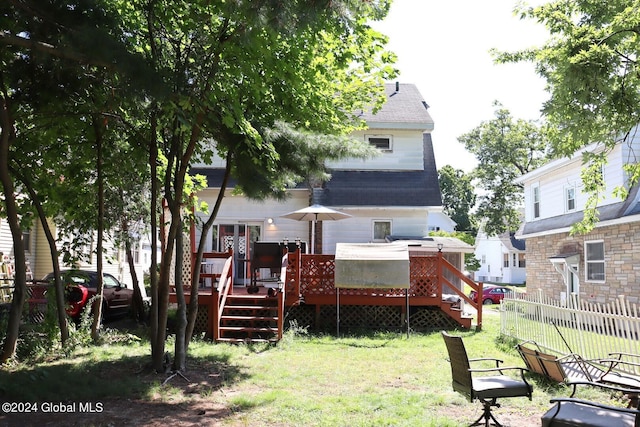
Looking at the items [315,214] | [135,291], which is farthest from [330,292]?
[135,291]

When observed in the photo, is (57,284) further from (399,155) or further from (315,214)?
(399,155)

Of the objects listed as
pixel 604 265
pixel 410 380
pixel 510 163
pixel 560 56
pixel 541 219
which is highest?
pixel 510 163

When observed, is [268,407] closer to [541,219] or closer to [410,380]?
[410,380]

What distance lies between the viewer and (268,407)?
6.49 metres

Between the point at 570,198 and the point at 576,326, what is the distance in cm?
1231

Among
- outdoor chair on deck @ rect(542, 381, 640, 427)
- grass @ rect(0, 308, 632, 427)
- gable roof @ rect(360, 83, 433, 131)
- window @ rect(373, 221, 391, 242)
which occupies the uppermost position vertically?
gable roof @ rect(360, 83, 433, 131)

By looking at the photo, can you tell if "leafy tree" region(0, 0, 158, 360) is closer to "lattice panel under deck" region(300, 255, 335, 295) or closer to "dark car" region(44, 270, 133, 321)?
"dark car" region(44, 270, 133, 321)

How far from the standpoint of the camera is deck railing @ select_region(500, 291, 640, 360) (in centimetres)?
775

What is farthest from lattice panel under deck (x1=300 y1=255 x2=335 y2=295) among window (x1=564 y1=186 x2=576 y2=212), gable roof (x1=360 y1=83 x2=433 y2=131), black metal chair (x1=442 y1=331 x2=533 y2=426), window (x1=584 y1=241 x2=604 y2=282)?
window (x1=564 y1=186 x2=576 y2=212)

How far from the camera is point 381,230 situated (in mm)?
18453

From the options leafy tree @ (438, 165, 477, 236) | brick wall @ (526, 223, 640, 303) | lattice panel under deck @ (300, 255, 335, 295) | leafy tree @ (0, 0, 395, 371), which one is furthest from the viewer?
leafy tree @ (438, 165, 477, 236)

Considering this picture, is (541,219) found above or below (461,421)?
above

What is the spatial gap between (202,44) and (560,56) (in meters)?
5.55

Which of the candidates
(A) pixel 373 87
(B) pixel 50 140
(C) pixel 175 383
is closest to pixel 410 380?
(C) pixel 175 383
